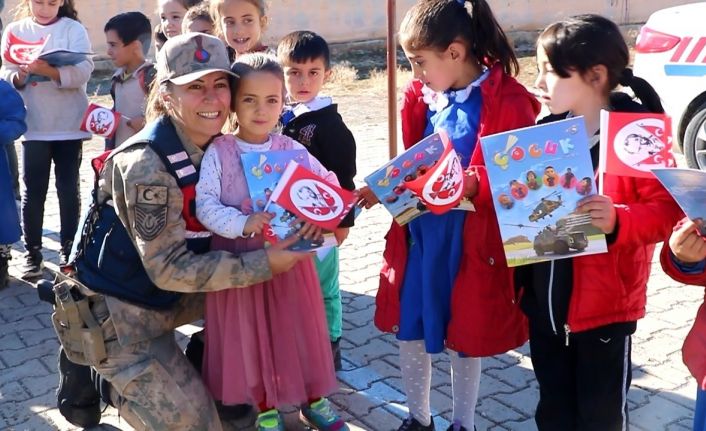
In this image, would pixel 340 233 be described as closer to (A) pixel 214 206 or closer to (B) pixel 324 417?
(A) pixel 214 206

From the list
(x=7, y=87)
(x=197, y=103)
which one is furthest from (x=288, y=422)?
(x=7, y=87)

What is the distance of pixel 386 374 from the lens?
408 cm

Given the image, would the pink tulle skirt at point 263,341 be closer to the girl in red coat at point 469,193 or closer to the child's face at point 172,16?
the girl in red coat at point 469,193

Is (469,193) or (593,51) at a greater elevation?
(593,51)

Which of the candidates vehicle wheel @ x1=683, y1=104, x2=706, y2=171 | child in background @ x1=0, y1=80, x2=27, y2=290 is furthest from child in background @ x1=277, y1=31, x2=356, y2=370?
vehicle wheel @ x1=683, y1=104, x2=706, y2=171

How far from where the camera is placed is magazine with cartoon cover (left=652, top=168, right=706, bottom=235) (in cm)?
212

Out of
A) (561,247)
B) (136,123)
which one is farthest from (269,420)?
(136,123)

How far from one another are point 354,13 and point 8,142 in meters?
17.4

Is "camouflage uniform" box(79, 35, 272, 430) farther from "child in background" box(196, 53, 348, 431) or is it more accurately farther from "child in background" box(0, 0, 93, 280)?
"child in background" box(0, 0, 93, 280)

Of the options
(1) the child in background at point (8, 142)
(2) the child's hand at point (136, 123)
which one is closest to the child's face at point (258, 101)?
(2) the child's hand at point (136, 123)

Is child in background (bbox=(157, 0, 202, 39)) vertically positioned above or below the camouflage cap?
above

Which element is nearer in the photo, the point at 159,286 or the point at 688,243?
the point at 688,243

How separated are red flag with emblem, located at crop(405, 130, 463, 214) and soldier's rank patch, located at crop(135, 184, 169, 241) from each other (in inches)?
32.4

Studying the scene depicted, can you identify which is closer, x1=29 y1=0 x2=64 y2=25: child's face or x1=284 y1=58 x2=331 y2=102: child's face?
x1=284 y1=58 x2=331 y2=102: child's face
